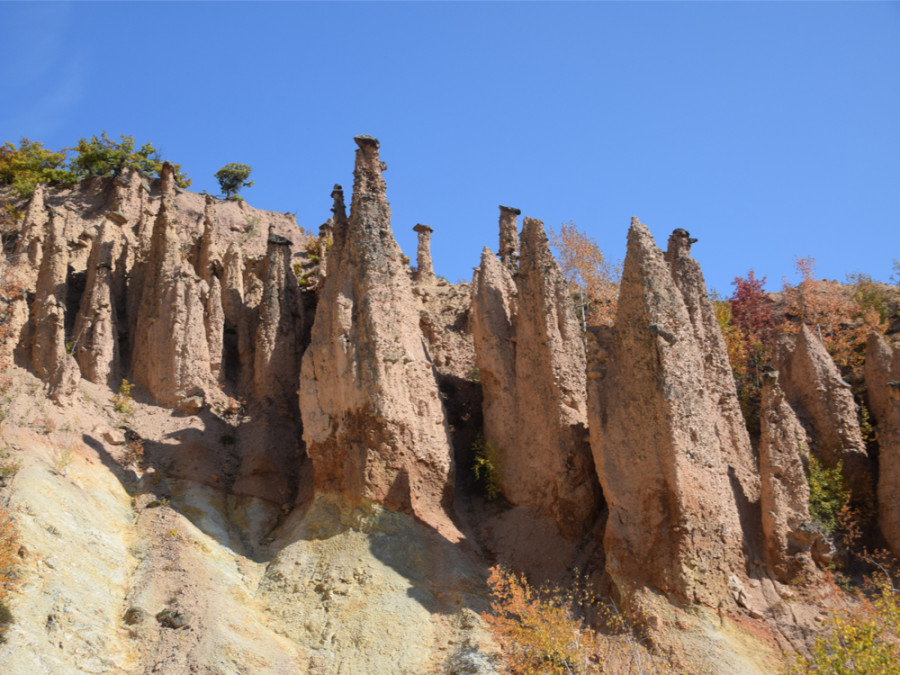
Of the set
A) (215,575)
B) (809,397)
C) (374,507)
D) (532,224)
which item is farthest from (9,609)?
(809,397)

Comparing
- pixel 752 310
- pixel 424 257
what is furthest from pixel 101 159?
pixel 752 310

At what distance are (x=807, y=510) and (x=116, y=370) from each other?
18524 mm

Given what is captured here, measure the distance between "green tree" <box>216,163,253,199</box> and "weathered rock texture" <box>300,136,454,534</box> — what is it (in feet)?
83.2

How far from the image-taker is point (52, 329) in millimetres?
24609

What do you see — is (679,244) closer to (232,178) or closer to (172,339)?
(172,339)

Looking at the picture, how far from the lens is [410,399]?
926 inches

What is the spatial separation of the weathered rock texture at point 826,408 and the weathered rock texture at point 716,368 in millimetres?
1692

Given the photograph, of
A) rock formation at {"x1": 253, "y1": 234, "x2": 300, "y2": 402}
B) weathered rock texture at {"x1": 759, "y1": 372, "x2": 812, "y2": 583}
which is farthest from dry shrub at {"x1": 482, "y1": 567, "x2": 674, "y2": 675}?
rock formation at {"x1": 253, "y1": 234, "x2": 300, "y2": 402}

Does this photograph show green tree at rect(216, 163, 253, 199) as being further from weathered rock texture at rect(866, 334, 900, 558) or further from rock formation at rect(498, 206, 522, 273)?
weathered rock texture at rect(866, 334, 900, 558)

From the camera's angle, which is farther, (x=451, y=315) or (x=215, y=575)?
(x=451, y=315)

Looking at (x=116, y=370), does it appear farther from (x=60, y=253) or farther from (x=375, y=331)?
(x=375, y=331)

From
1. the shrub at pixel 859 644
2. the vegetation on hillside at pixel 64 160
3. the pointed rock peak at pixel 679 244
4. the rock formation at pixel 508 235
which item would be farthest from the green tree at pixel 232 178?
the shrub at pixel 859 644

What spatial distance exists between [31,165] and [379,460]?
27619 millimetres

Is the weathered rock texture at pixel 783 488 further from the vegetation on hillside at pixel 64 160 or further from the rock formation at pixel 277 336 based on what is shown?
the vegetation on hillside at pixel 64 160
